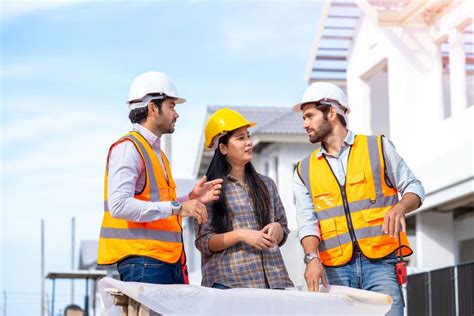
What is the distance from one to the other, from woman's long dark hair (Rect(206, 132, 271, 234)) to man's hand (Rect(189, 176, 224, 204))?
32 cm

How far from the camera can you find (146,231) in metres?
7.15

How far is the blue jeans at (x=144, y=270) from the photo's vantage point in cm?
705

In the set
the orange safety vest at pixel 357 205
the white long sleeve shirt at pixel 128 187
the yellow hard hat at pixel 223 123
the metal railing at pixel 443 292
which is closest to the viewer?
the white long sleeve shirt at pixel 128 187

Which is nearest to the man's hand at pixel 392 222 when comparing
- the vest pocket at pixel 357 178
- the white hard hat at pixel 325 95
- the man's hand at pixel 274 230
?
the vest pocket at pixel 357 178

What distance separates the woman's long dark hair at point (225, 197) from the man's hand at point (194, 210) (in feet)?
2.06

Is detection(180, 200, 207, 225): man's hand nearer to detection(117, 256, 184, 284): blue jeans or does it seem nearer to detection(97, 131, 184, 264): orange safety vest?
detection(97, 131, 184, 264): orange safety vest

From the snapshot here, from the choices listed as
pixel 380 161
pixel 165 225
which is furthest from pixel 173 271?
pixel 380 161

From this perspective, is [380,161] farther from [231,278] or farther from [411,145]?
[411,145]

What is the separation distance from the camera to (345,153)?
7652mm

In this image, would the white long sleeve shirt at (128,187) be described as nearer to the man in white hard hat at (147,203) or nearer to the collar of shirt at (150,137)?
the man in white hard hat at (147,203)

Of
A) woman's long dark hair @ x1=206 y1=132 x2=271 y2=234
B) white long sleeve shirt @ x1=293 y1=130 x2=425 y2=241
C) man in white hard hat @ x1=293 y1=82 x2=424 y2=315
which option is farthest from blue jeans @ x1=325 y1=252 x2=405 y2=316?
woman's long dark hair @ x1=206 y1=132 x2=271 y2=234

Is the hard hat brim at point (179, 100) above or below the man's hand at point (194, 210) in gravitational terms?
above

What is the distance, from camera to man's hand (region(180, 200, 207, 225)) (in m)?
7.02

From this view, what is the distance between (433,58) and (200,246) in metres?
15.4
